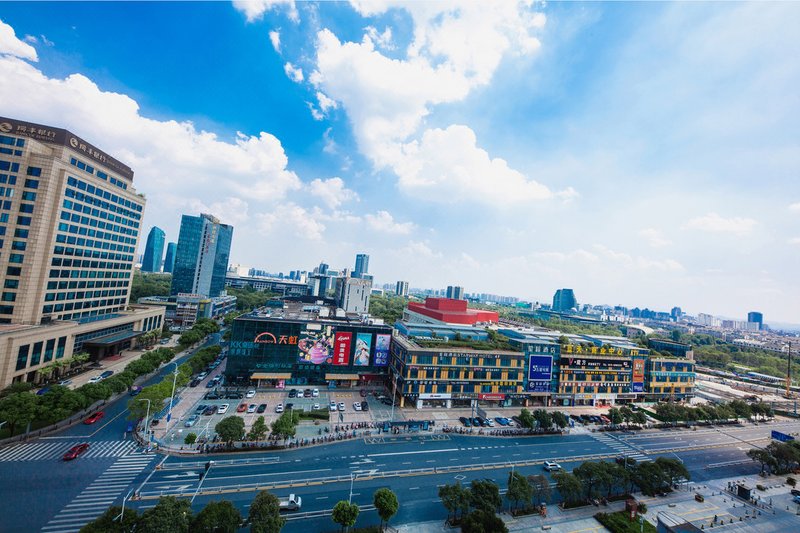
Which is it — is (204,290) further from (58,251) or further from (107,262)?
(58,251)

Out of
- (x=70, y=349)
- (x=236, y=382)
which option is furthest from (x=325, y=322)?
(x=70, y=349)

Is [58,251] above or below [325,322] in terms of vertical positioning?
above

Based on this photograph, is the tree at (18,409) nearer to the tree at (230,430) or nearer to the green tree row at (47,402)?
the green tree row at (47,402)

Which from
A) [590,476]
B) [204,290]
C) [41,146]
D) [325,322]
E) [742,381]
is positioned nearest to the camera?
[590,476]

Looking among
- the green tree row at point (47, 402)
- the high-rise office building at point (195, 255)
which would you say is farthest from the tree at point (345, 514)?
the high-rise office building at point (195, 255)

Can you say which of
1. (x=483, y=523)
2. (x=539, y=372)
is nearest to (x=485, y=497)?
(x=483, y=523)

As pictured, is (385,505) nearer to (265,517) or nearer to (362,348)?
(265,517)
